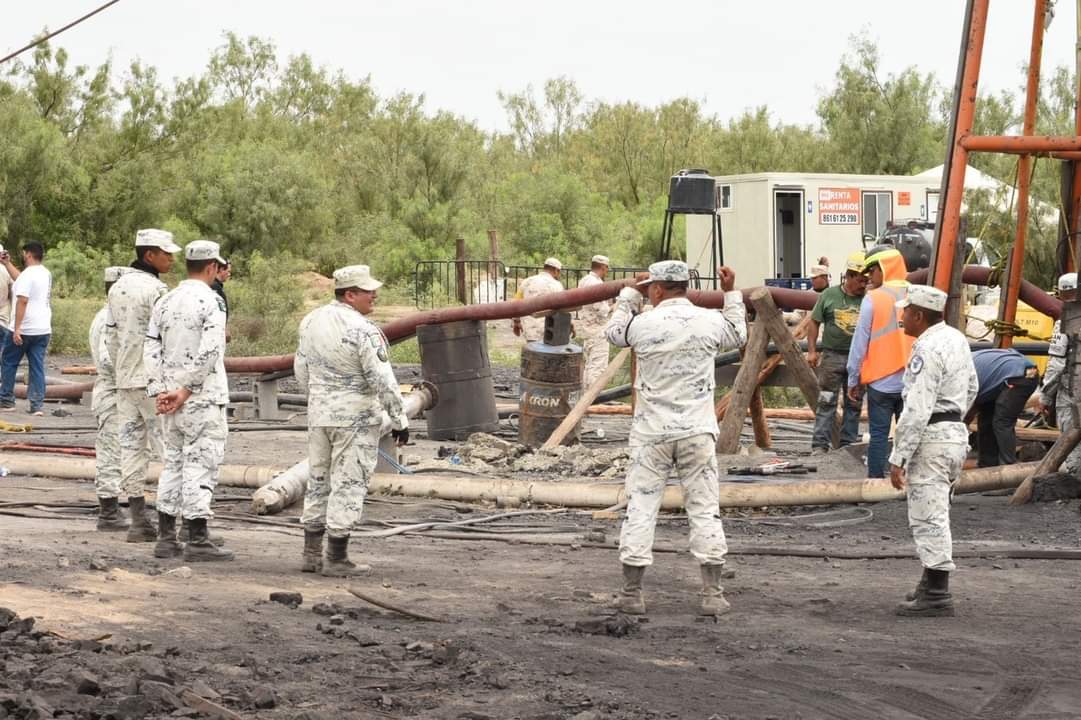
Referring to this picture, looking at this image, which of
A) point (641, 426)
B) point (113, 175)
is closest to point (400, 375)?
point (641, 426)

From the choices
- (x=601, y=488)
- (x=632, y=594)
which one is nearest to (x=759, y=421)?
(x=601, y=488)

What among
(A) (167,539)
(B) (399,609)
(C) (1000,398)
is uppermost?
(C) (1000,398)

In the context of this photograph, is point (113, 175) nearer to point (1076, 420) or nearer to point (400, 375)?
point (400, 375)

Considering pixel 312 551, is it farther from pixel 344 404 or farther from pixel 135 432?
pixel 135 432

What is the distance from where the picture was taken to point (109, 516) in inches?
432

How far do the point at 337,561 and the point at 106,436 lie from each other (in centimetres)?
243

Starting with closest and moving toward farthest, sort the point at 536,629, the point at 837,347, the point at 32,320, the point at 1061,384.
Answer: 1. the point at 536,629
2. the point at 1061,384
3. the point at 837,347
4. the point at 32,320

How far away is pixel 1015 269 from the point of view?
1473cm

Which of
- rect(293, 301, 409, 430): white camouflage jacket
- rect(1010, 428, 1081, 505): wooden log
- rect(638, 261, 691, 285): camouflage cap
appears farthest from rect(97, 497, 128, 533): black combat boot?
rect(1010, 428, 1081, 505): wooden log

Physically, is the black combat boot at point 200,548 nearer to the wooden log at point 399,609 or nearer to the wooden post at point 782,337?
the wooden log at point 399,609

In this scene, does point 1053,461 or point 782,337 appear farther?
point 782,337

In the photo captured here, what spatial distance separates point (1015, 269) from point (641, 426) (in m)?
7.48

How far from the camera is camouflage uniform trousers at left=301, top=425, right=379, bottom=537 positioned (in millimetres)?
9336

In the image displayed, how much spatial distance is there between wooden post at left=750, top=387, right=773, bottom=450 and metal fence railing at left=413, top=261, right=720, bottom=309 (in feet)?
49.9
